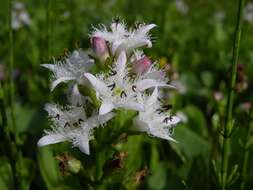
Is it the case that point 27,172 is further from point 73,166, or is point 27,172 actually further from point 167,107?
point 167,107

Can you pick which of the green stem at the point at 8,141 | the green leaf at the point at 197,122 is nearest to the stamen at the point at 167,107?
the green stem at the point at 8,141

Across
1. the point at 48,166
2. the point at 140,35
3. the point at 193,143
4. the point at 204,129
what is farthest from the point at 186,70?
the point at 140,35

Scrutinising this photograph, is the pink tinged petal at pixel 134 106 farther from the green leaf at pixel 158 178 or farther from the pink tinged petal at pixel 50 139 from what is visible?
the green leaf at pixel 158 178

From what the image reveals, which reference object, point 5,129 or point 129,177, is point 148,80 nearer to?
point 129,177

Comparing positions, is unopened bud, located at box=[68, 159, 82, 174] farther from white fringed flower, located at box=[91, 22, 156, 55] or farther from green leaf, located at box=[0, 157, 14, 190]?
green leaf, located at box=[0, 157, 14, 190]

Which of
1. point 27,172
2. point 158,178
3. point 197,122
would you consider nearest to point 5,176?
point 27,172

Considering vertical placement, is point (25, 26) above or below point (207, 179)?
above

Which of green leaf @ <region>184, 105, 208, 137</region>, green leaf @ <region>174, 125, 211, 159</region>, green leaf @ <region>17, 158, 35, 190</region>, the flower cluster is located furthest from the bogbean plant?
green leaf @ <region>184, 105, 208, 137</region>
